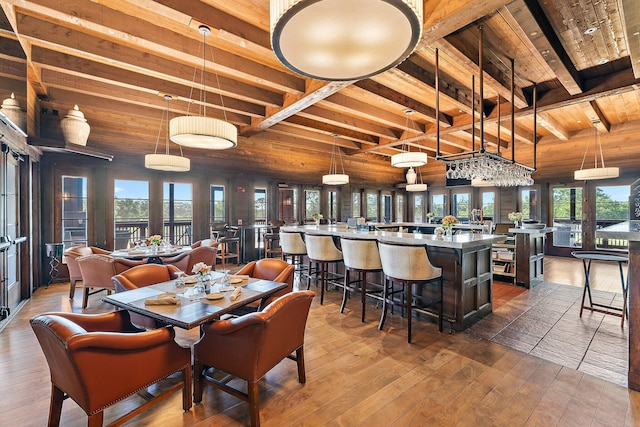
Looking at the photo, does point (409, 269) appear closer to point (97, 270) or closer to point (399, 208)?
point (97, 270)

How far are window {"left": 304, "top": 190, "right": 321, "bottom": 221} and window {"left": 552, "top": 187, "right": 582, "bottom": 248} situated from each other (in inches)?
279

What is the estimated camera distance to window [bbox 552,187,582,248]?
26.7ft

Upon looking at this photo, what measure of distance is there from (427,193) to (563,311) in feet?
27.1

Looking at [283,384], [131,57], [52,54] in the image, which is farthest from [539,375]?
[52,54]

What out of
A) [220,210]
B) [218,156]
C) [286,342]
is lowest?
[286,342]

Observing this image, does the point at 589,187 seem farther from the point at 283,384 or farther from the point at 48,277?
the point at 48,277

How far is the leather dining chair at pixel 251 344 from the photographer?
1.80m

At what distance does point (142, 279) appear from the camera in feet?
9.49

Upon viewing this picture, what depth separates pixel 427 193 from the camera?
11.8 m

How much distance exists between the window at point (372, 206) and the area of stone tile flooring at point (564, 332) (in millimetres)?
6885

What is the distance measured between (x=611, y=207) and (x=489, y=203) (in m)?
2.99

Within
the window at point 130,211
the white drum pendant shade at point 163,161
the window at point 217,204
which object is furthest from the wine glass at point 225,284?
the window at point 217,204

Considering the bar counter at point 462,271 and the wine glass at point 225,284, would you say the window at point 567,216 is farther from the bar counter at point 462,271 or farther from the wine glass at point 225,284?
the wine glass at point 225,284

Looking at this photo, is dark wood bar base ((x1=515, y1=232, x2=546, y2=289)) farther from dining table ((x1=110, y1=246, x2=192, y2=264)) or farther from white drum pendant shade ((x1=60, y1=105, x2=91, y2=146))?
white drum pendant shade ((x1=60, y1=105, x2=91, y2=146))
